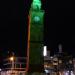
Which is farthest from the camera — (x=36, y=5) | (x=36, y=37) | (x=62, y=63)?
(x=62, y=63)

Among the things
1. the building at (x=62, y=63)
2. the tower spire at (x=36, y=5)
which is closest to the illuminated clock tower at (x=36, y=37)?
the tower spire at (x=36, y=5)

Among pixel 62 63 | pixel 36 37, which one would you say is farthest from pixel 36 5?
pixel 62 63

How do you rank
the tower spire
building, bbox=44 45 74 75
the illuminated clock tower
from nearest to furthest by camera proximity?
the illuminated clock tower, the tower spire, building, bbox=44 45 74 75

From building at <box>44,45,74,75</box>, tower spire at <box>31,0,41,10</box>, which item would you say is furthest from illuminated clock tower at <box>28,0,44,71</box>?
building at <box>44,45,74,75</box>

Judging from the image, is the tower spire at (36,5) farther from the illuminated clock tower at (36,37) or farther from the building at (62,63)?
the building at (62,63)

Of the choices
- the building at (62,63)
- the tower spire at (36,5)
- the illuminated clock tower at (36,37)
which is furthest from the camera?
the building at (62,63)

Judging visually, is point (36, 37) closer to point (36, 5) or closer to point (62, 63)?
point (36, 5)

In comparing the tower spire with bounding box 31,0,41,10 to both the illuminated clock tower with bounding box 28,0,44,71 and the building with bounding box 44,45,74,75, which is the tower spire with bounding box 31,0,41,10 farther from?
the building with bounding box 44,45,74,75

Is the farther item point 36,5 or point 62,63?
point 62,63

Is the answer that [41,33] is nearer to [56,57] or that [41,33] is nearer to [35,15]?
[35,15]

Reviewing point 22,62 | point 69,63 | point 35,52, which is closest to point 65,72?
point 69,63

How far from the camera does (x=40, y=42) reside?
125ft

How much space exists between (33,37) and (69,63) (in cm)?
4633

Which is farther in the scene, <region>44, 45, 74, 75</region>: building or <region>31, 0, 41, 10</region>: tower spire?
<region>44, 45, 74, 75</region>: building
